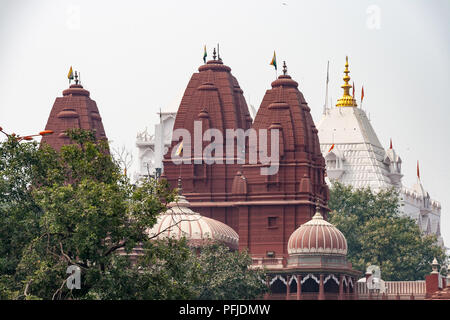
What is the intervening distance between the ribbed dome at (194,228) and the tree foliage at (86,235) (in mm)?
26108

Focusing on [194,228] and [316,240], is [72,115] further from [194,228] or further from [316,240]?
[316,240]

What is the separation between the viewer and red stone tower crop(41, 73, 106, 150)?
10250 cm

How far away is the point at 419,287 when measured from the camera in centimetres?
8831

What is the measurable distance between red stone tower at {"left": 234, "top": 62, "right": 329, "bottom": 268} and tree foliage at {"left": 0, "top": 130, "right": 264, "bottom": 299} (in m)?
34.6

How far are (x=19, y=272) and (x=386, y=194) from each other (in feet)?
218

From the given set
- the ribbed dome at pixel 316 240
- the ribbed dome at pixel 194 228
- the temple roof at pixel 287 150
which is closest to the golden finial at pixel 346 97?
the temple roof at pixel 287 150

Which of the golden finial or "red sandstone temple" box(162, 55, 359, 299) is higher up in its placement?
the golden finial

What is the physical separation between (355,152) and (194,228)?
54.4 m

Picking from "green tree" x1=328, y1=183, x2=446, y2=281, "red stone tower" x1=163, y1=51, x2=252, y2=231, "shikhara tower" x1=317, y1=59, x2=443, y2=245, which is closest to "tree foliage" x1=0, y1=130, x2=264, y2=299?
"red stone tower" x1=163, y1=51, x2=252, y2=231

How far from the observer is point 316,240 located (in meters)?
86.1

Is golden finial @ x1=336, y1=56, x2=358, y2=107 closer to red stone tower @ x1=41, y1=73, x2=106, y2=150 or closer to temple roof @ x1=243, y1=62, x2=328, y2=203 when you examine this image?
red stone tower @ x1=41, y1=73, x2=106, y2=150

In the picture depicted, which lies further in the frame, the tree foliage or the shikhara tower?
the shikhara tower
